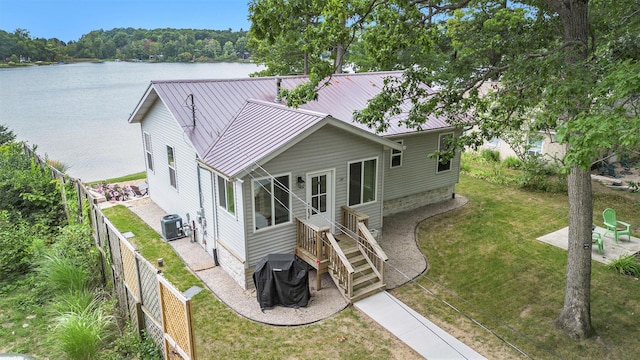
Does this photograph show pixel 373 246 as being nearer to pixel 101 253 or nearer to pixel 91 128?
pixel 101 253

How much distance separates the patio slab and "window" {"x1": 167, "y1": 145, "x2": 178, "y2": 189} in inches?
440

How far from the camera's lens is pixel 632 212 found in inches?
581

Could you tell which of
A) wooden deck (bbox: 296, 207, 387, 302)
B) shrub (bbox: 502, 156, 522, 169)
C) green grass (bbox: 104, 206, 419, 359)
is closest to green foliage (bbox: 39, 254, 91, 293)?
green grass (bbox: 104, 206, 419, 359)

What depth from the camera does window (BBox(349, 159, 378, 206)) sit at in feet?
36.2

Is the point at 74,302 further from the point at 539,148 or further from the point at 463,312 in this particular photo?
the point at 539,148

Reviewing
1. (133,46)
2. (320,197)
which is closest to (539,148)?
(320,197)

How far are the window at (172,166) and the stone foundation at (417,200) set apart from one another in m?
6.87

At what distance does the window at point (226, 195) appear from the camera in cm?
979

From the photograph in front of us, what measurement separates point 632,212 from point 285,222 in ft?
41.3

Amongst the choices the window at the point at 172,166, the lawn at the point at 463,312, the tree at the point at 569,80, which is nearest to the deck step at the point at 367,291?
the lawn at the point at 463,312

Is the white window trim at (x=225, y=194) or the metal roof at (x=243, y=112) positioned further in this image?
the metal roof at (x=243, y=112)

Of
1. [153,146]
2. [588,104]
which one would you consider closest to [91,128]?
[153,146]

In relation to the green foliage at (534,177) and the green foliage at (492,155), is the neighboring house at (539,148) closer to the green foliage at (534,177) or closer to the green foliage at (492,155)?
the green foliage at (492,155)

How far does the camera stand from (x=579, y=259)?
809 centimetres
